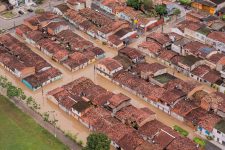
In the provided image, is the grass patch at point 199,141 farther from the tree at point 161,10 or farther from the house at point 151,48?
the tree at point 161,10

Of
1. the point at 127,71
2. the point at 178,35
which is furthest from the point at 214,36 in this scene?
the point at 127,71

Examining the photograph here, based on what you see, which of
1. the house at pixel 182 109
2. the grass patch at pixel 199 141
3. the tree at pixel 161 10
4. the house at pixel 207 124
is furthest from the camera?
the tree at pixel 161 10

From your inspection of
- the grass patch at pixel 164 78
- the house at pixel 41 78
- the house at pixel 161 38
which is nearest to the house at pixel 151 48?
the house at pixel 161 38

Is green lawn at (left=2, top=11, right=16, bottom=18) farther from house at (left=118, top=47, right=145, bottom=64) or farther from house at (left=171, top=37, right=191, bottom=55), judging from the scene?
house at (left=171, top=37, right=191, bottom=55)

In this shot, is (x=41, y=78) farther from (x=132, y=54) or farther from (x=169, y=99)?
(x=169, y=99)

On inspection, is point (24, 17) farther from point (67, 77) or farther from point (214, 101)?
point (214, 101)

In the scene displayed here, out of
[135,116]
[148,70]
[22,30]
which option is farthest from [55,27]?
[135,116]
